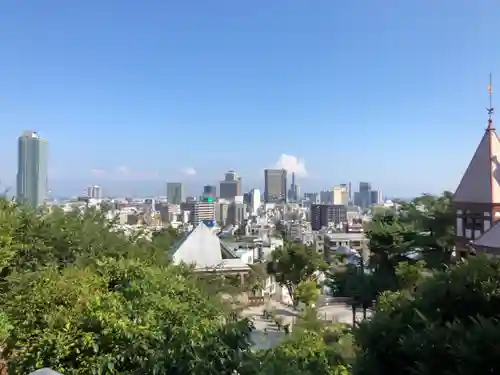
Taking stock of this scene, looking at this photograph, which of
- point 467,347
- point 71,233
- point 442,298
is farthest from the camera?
point 71,233

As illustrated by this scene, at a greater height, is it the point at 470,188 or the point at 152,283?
the point at 470,188

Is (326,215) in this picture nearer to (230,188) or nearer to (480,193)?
(230,188)

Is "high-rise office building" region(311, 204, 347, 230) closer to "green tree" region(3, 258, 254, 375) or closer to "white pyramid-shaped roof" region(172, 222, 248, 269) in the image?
"white pyramid-shaped roof" region(172, 222, 248, 269)

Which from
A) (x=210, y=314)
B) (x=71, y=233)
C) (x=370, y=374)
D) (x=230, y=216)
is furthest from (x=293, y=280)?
(x=230, y=216)

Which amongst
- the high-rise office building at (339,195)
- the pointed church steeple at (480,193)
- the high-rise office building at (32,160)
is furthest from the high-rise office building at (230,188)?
the pointed church steeple at (480,193)

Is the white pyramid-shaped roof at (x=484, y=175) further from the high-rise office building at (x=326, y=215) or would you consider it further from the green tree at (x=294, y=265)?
the high-rise office building at (x=326, y=215)

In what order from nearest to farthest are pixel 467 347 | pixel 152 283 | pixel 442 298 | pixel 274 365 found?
pixel 274 365 < pixel 467 347 < pixel 442 298 < pixel 152 283

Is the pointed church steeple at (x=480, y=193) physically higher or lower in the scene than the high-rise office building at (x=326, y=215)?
higher

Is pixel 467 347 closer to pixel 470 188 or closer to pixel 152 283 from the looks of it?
pixel 152 283
